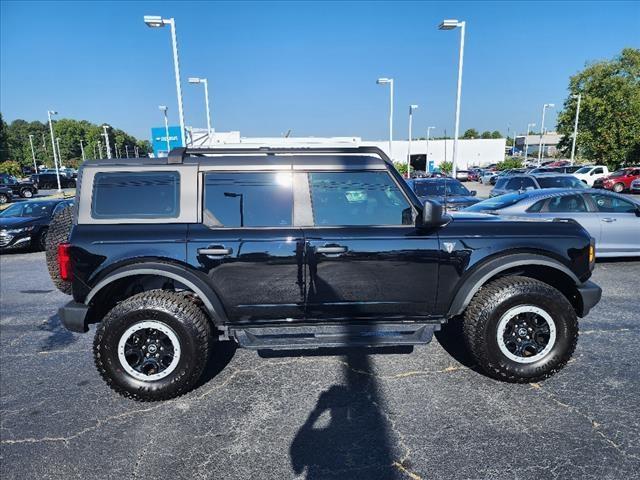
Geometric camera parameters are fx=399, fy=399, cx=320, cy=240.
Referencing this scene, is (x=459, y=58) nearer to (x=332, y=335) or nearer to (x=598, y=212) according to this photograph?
(x=598, y=212)

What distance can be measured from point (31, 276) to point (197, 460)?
7.21 metres

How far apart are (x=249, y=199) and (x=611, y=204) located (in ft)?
22.9

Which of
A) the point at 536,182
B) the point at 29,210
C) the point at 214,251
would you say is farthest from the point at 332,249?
the point at 536,182

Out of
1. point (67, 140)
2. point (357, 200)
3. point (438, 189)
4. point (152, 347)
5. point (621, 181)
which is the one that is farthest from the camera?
point (67, 140)

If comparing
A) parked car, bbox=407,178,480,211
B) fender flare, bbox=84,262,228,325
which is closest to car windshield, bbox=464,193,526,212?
parked car, bbox=407,178,480,211

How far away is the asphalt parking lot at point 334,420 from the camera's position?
8.25ft

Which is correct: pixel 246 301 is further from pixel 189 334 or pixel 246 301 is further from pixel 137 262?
pixel 137 262

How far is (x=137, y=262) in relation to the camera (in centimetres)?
320

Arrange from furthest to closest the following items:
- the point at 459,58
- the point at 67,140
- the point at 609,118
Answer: the point at 67,140, the point at 609,118, the point at 459,58

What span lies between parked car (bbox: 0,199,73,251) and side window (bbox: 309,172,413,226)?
8.99 m

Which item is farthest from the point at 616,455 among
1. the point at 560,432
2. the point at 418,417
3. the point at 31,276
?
the point at 31,276

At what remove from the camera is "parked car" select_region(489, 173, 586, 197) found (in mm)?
13219

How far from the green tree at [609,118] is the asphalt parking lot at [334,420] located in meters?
36.5

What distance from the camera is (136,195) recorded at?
3328mm
